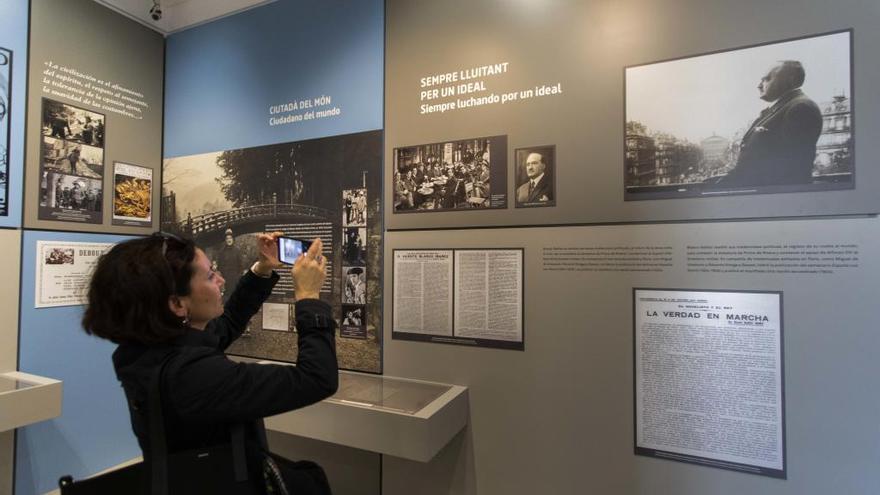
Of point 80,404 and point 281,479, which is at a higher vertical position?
point 281,479

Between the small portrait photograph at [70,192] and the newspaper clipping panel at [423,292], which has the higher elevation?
the small portrait photograph at [70,192]

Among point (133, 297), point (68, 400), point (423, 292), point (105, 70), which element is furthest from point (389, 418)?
point (105, 70)

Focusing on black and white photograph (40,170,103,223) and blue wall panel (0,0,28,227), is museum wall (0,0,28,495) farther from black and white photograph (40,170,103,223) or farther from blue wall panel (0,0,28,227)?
black and white photograph (40,170,103,223)

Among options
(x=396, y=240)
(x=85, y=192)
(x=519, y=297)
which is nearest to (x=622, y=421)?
(x=519, y=297)

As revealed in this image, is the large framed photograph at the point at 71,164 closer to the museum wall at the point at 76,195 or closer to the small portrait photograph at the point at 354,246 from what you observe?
the museum wall at the point at 76,195

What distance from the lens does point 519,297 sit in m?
1.99

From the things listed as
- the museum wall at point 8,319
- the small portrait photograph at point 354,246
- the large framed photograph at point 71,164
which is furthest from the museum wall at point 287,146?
the museum wall at point 8,319

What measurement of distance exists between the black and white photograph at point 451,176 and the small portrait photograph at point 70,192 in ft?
6.59

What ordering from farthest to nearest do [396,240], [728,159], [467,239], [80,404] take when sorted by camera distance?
[80,404], [396,240], [467,239], [728,159]

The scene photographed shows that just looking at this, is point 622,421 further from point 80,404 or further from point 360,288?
point 80,404

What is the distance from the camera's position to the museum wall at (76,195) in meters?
2.33

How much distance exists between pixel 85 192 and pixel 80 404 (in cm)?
133

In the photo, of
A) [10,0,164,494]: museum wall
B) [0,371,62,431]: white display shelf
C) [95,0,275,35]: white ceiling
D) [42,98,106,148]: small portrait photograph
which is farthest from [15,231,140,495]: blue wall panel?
[95,0,275,35]: white ceiling

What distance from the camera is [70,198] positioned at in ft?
8.20
